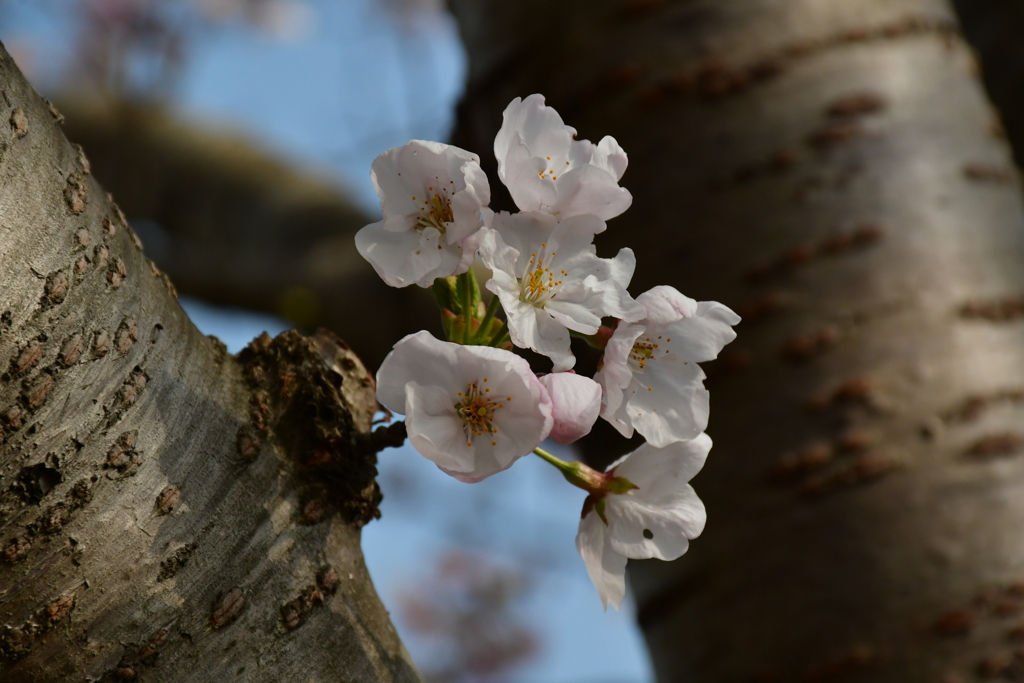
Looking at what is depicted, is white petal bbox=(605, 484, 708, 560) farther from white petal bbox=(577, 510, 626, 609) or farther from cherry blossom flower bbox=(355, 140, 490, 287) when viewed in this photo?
cherry blossom flower bbox=(355, 140, 490, 287)

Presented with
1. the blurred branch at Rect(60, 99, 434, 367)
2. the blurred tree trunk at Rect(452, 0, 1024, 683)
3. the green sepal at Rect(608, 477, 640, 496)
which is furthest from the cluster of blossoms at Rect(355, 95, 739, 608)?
the blurred branch at Rect(60, 99, 434, 367)

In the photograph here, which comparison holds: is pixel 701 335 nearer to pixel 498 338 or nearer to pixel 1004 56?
pixel 498 338

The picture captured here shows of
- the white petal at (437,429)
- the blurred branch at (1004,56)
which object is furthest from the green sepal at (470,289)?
the blurred branch at (1004,56)

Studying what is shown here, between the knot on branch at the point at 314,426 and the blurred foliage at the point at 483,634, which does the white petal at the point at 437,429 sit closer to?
the knot on branch at the point at 314,426

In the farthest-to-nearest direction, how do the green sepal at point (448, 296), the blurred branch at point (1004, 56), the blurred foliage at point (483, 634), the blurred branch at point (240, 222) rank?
the blurred foliage at point (483, 634) → the blurred branch at point (240, 222) → the blurred branch at point (1004, 56) → the green sepal at point (448, 296)

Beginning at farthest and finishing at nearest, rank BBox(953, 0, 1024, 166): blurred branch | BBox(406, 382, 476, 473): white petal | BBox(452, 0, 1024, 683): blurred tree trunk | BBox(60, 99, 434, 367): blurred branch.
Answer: BBox(60, 99, 434, 367): blurred branch
BBox(953, 0, 1024, 166): blurred branch
BBox(452, 0, 1024, 683): blurred tree trunk
BBox(406, 382, 476, 473): white petal
